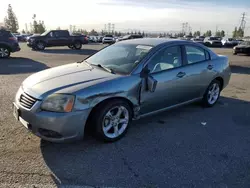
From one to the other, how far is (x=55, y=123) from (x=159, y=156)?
1471 millimetres

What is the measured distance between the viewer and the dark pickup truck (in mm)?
20391

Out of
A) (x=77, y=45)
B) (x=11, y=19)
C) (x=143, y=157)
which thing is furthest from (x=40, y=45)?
(x=11, y=19)

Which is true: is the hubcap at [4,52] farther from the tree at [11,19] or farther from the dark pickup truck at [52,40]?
the tree at [11,19]

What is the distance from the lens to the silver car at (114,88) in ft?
10.1

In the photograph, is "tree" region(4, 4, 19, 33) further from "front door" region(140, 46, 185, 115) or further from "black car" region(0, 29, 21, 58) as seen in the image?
"front door" region(140, 46, 185, 115)

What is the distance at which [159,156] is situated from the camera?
3.26m

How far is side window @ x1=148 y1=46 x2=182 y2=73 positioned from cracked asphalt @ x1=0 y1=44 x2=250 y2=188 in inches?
41.4

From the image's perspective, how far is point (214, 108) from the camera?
5348 mm

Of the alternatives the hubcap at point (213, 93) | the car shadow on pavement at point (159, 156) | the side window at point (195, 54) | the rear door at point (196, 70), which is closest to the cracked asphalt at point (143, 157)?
the car shadow on pavement at point (159, 156)

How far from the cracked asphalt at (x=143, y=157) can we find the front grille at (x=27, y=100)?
0.63 m

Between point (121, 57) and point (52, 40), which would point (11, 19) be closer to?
point (52, 40)

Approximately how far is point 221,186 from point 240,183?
0.25 metres

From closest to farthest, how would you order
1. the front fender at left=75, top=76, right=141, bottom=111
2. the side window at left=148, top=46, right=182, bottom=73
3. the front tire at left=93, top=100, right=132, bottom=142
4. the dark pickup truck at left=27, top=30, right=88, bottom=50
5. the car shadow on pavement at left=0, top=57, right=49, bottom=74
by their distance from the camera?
the front fender at left=75, top=76, right=141, bottom=111 → the front tire at left=93, top=100, right=132, bottom=142 → the side window at left=148, top=46, right=182, bottom=73 → the car shadow on pavement at left=0, top=57, right=49, bottom=74 → the dark pickup truck at left=27, top=30, right=88, bottom=50

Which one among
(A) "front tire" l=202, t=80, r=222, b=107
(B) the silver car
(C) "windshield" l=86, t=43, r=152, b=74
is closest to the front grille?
(B) the silver car
